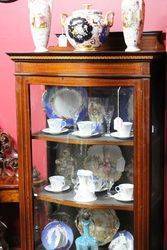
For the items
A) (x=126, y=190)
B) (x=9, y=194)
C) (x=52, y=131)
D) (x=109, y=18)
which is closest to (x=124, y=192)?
(x=126, y=190)

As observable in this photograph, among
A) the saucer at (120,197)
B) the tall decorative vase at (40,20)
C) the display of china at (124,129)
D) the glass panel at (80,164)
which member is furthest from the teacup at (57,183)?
the tall decorative vase at (40,20)

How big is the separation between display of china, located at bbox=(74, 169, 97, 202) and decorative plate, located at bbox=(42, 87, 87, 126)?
0.20 metres

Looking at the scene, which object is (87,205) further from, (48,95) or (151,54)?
(151,54)

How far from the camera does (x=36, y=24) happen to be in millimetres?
1796

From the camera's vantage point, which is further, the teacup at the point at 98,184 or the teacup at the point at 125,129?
the teacup at the point at 98,184

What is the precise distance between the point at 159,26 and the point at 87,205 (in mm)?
747

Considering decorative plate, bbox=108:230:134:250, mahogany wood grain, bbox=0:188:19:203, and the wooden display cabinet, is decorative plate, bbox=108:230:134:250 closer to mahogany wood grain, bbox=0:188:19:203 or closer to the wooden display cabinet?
the wooden display cabinet

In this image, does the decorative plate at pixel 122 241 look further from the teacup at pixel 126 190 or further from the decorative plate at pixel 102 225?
the teacup at pixel 126 190

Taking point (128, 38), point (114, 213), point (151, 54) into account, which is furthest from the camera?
point (114, 213)

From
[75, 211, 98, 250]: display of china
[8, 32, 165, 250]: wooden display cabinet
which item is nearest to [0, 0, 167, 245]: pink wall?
[8, 32, 165, 250]: wooden display cabinet

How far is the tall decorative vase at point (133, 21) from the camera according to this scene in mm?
1693

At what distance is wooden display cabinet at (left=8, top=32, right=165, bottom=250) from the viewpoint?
1665 mm

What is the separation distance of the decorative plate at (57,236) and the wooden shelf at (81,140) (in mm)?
341

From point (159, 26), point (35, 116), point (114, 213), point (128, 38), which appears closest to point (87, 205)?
point (114, 213)
